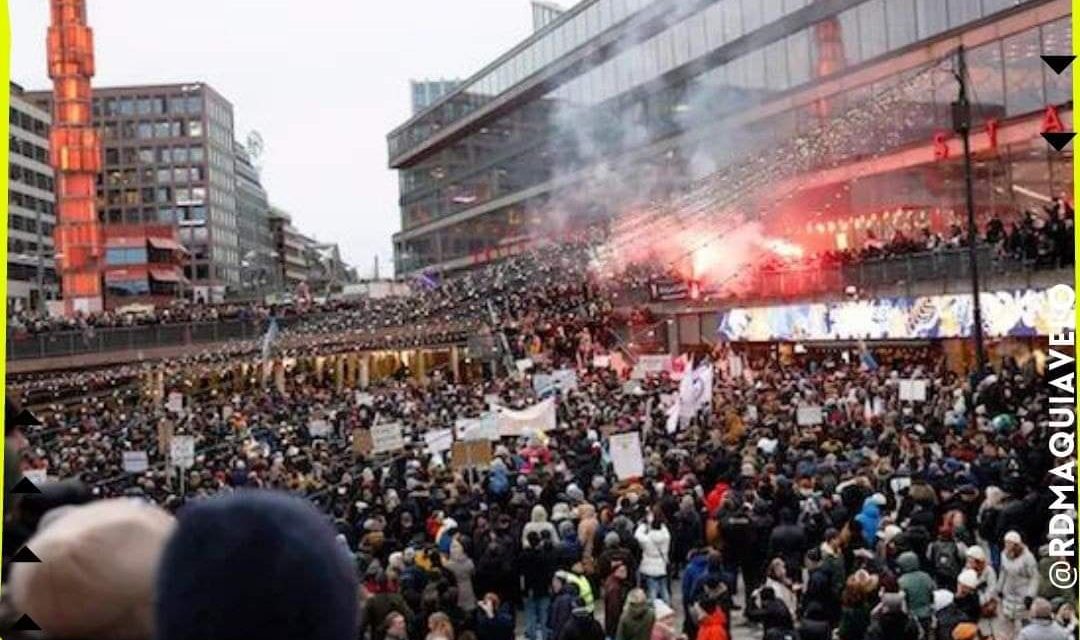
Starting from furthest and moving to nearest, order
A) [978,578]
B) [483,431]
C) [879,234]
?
[879,234]
[483,431]
[978,578]

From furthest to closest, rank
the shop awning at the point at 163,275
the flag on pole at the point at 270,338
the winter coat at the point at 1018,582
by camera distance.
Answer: the shop awning at the point at 163,275 → the flag on pole at the point at 270,338 → the winter coat at the point at 1018,582

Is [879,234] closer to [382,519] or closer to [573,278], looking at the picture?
[573,278]

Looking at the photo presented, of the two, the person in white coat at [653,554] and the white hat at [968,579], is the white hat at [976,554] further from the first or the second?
the person in white coat at [653,554]

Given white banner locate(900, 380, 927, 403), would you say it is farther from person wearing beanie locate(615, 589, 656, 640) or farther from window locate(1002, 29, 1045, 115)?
window locate(1002, 29, 1045, 115)

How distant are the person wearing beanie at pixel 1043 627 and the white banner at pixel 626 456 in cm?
718

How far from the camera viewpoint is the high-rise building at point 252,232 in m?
158

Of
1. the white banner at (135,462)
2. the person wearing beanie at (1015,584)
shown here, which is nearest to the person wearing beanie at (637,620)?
the person wearing beanie at (1015,584)

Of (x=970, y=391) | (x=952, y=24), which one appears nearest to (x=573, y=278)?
(x=952, y=24)

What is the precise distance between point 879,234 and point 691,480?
3043 centimetres

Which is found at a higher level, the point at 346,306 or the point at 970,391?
the point at 346,306

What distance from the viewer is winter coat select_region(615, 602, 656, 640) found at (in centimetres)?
1002

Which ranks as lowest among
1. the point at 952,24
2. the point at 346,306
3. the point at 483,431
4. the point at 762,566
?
the point at 762,566

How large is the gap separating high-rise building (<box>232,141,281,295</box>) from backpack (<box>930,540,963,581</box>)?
134m

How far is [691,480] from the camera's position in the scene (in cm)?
1501
